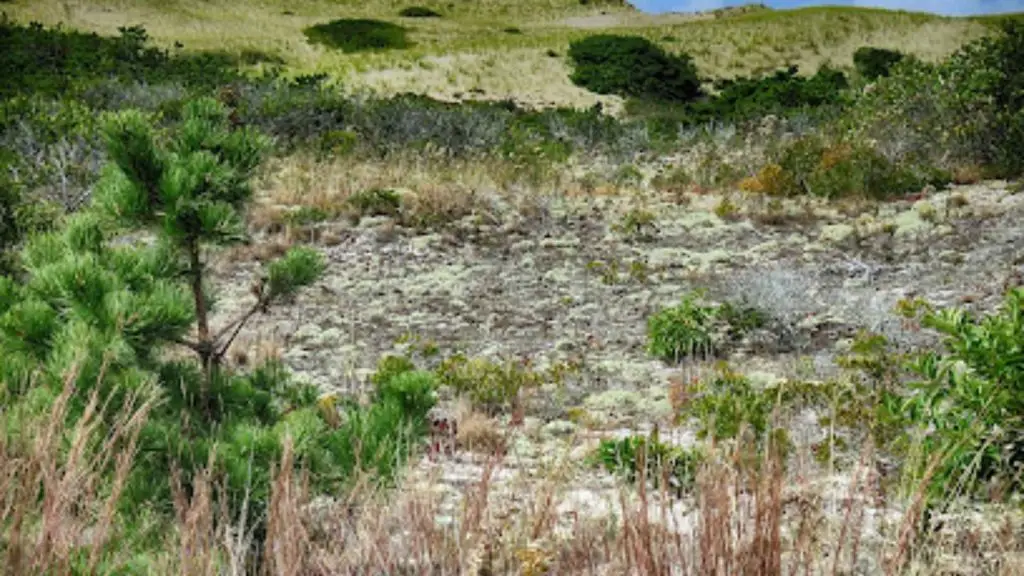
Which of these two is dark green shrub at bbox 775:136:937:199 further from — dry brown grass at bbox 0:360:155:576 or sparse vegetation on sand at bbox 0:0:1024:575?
dry brown grass at bbox 0:360:155:576

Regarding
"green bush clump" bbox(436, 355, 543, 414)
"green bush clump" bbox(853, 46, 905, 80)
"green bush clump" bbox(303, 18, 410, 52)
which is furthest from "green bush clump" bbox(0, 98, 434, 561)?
"green bush clump" bbox(303, 18, 410, 52)

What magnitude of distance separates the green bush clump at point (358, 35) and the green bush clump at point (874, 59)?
1844 cm

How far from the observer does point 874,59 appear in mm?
34969

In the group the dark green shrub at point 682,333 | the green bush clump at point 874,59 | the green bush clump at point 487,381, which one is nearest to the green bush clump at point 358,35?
the green bush clump at point 874,59

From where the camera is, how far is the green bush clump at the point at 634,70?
32500mm

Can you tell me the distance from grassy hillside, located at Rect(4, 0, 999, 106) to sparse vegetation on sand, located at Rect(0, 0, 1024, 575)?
10.3 meters

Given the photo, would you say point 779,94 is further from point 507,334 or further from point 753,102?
point 507,334

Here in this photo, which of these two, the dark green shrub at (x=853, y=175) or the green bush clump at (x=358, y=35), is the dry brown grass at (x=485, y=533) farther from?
the green bush clump at (x=358, y=35)

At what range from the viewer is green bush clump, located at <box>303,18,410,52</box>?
4116 centimetres

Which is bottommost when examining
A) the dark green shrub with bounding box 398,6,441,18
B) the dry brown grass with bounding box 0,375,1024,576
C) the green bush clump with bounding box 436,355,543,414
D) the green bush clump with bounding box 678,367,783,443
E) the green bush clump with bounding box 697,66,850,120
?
the green bush clump with bounding box 436,355,543,414

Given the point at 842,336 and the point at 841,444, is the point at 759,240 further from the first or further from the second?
the point at 841,444

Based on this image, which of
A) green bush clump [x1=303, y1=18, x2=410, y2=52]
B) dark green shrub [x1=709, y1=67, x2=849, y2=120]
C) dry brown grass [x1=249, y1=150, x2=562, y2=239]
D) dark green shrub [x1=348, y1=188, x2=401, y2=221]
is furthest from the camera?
green bush clump [x1=303, y1=18, x2=410, y2=52]

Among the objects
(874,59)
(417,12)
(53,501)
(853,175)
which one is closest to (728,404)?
(53,501)

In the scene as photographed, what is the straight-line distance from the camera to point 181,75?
984 inches
